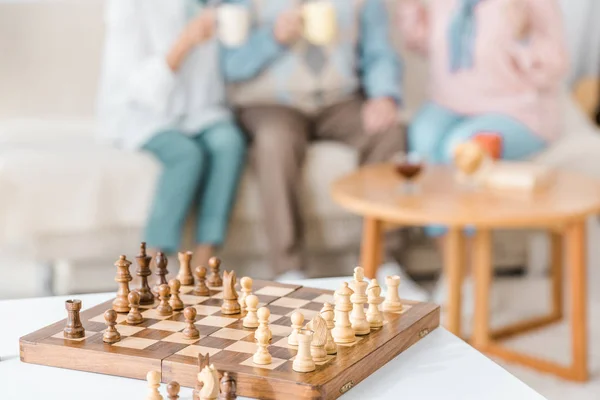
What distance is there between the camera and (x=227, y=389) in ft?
3.64

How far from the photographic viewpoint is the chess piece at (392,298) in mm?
1442

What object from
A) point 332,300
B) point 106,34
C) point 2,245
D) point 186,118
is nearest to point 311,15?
point 186,118

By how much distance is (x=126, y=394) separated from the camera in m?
1.19

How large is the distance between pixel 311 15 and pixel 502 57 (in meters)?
0.63

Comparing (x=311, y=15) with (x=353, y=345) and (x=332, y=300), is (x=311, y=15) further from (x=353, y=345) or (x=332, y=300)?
(x=353, y=345)

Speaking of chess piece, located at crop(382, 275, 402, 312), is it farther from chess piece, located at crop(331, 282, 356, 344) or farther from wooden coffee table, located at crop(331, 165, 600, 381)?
wooden coffee table, located at crop(331, 165, 600, 381)

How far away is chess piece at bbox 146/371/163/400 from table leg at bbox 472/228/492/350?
1.55 meters

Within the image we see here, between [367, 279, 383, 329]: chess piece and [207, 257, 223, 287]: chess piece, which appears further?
[207, 257, 223, 287]: chess piece

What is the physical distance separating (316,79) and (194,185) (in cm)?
61

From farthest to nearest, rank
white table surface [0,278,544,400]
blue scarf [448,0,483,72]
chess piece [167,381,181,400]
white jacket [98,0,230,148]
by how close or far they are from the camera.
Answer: blue scarf [448,0,483,72] < white jacket [98,0,230,148] < white table surface [0,278,544,400] < chess piece [167,381,181,400]

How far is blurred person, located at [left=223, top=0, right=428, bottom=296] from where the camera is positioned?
3279 millimetres

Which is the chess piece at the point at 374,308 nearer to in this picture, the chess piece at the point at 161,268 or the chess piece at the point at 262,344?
the chess piece at the point at 262,344

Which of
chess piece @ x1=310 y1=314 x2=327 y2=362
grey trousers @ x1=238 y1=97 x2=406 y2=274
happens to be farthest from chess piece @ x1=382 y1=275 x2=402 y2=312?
grey trousers @ x1=238 y1=97 x2=406 y2=274

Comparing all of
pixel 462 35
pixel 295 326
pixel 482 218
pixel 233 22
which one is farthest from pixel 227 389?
pixel 462 35
